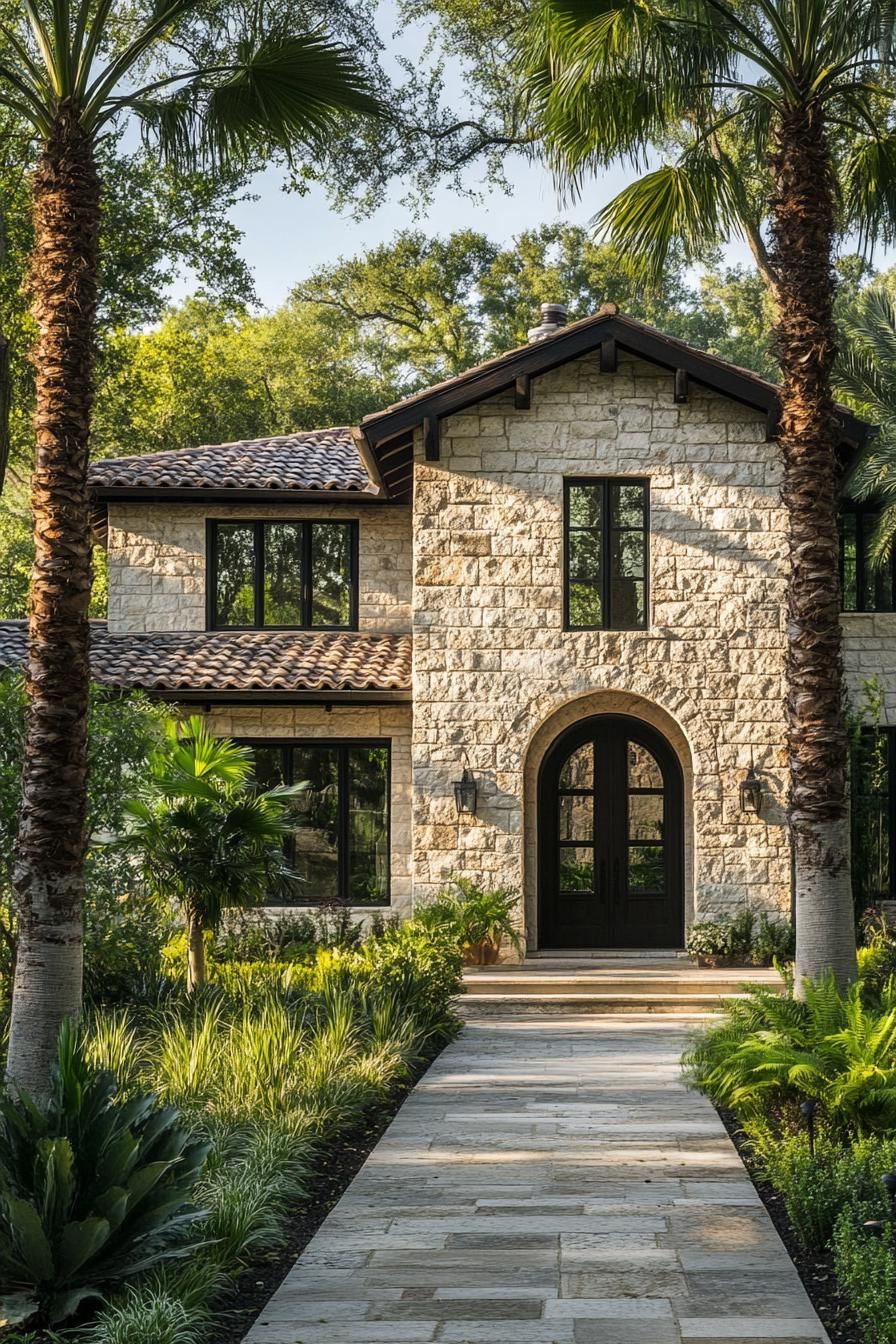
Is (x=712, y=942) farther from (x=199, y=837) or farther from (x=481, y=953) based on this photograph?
(x=199, y=837)

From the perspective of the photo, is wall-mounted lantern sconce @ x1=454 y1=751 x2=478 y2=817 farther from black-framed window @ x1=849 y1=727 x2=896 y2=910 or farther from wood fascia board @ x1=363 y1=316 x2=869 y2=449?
black-framed window @ x1=849 y1=727 x2=896 y2=910

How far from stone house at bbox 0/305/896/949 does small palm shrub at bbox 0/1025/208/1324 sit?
34.1 ft

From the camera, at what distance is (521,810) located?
1645 centimetres

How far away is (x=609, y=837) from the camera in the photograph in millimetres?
17203

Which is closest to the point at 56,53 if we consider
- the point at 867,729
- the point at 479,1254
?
the point at 479,1254

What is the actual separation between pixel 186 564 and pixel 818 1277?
14249mm

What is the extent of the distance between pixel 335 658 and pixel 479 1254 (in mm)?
11675

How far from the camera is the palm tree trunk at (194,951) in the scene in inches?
494

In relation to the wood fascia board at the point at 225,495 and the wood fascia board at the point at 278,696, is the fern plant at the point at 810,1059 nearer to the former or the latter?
the wood fascia board at the point at 278,696

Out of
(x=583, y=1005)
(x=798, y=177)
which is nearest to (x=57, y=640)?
(x=798, y=177)

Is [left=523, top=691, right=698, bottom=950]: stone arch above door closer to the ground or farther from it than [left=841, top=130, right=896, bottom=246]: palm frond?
closer to the ground

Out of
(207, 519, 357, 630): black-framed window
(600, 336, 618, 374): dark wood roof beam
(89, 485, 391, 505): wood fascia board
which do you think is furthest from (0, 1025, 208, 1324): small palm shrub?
(207, 519, 357, 630): black-framed window

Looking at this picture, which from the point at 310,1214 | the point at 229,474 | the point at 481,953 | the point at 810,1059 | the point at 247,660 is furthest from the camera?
the point at 229,474

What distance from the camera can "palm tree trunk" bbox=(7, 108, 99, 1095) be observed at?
8.56m
